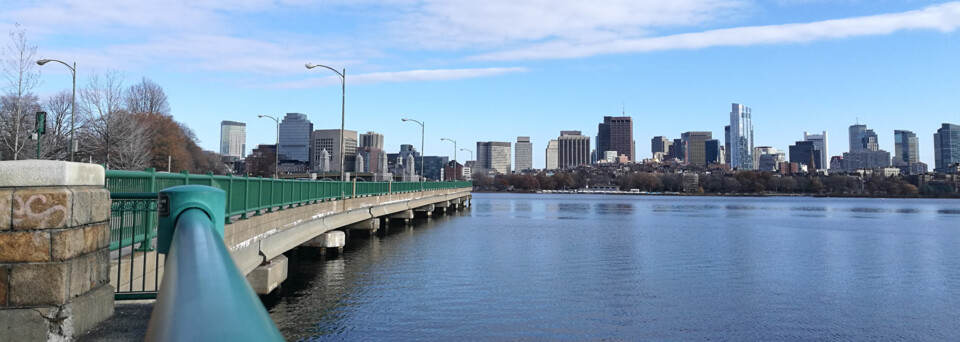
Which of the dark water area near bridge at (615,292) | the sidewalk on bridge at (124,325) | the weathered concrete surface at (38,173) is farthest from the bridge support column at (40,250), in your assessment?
the dark water area near bridge at (615,292)

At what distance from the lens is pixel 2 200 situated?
5.00 meters

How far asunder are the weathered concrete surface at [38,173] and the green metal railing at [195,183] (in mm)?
2328

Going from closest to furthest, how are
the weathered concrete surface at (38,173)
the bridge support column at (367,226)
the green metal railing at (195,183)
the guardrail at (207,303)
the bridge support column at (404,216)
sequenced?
1. the guardrail at (207,303)
2. the weathered concrete surface at (38,173)
3. the green metal railing at (195,183)
4. the bridge support column at (367,226)
5. the bridge support column at (404,216)

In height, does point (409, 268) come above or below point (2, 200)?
below

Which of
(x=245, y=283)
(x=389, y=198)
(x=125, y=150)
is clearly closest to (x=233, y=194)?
(x=245, y=283)

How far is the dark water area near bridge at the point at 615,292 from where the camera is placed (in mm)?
17312

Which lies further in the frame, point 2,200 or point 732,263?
point 732,263

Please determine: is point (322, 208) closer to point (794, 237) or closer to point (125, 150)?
point (125, 150)

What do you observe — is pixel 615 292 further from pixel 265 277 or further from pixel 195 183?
pixel 195 183

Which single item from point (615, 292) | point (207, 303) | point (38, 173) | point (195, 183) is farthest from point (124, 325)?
point (615, 292)

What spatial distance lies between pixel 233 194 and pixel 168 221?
14024 millimetres

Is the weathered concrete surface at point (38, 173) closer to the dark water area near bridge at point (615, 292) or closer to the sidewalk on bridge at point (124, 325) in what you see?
the sidewalk on bridge at point (124, 325)

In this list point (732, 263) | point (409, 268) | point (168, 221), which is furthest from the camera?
point (732, 263)

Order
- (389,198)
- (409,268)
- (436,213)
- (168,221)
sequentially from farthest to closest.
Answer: (436,213)
(389,198)
(409,268)
(168,221)
